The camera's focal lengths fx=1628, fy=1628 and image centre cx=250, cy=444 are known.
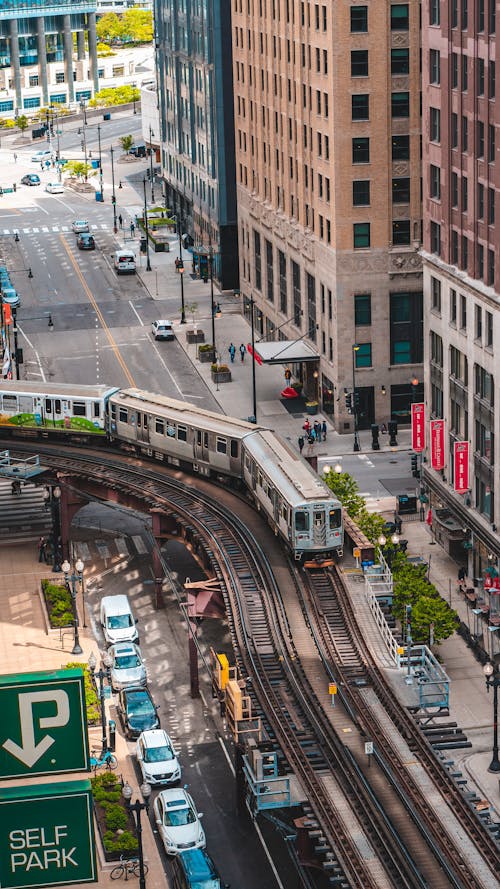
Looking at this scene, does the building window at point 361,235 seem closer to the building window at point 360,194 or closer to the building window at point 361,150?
the building window at point 360,194

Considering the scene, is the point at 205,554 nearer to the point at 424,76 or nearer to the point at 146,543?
the point at 146,543

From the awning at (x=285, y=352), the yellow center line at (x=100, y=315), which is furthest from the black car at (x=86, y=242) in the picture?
the awning at (x=285, y=352)

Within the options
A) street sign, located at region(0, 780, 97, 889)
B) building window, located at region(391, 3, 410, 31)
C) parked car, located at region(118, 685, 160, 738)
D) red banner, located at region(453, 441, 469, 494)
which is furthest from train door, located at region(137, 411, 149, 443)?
street sign, located at region(0, 780, 97, 889)

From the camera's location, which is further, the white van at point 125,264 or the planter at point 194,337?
the white van at point 125,264

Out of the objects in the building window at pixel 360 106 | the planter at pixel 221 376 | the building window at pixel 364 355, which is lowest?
the planter at pixel 221 376

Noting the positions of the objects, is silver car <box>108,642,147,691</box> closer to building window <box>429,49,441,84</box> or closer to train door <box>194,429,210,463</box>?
train door <box>194,429,210,463</box>
